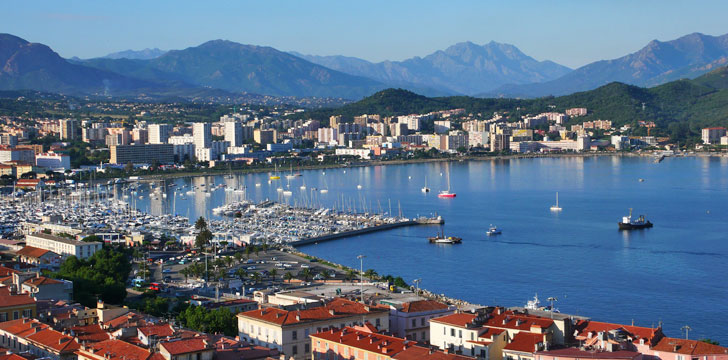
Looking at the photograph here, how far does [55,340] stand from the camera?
17.9ft

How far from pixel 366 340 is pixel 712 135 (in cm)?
4135

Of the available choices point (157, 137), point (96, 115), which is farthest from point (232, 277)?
point (96, 115)

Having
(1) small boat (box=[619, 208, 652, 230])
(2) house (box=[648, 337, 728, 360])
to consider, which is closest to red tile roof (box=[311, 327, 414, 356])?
(2) house (box=[648, 337, 728, 360])

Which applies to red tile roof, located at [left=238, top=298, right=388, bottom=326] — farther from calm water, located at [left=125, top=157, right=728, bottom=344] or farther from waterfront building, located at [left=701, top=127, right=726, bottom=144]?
waterfront building, located at [left=701, top=127, right=726, bottom=144]

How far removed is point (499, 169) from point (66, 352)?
29.4 metres

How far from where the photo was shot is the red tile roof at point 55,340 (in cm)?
532

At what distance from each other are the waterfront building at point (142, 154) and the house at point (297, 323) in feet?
91.9

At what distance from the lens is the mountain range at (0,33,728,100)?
8912 centimetres

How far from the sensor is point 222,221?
18.0 m

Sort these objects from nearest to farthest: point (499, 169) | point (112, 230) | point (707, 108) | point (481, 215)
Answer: point (112, 230) → point (481, 215) → point (499, 169) → point (707, 108)

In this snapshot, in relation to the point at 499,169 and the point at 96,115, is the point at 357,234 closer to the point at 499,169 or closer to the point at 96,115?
the point at 499,169

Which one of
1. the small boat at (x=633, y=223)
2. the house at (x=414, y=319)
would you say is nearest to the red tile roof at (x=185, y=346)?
the house at (x=414, y=319)

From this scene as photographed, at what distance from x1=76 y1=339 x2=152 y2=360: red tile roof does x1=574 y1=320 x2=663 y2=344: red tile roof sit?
248cm

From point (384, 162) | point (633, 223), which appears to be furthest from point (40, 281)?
point (384, 162)
